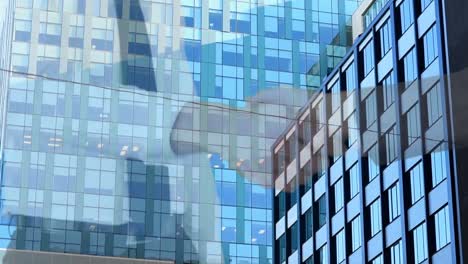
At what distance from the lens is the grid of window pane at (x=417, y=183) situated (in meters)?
7.45

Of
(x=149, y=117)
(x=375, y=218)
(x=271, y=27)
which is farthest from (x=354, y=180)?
(x=149, y=117)

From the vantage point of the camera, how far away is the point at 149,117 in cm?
1555

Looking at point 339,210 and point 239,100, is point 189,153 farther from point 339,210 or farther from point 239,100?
point 339,210

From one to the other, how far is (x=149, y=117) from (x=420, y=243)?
8674 millimetres

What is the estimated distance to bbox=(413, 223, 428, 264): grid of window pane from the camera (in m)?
7.18

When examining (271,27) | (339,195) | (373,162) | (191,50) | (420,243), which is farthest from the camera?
(271,27)

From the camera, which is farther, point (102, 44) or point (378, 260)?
point (102, 44)

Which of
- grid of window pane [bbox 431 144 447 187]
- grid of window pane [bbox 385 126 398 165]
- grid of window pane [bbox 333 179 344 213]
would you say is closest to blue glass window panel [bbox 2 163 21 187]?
grid of window pane [bbox 333 179 344 213]

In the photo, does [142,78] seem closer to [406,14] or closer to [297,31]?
[297,31]

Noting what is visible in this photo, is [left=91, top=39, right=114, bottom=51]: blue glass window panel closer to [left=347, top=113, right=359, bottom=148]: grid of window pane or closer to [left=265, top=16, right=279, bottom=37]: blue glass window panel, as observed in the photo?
[left=265, top=16, right=279, bottom=37]: blue glass window panel

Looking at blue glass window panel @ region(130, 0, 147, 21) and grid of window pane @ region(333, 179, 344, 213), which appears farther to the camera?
blue glass window panel @ region(130, 0, 147, 21)

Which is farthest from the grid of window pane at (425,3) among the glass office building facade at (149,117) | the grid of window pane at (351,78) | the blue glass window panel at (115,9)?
the blue glass window panel at (115,9)

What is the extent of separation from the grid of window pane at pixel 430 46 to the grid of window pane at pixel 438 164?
661mm

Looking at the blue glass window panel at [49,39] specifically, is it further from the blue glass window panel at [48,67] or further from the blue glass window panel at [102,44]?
the blue glass window panel at [102,44]
